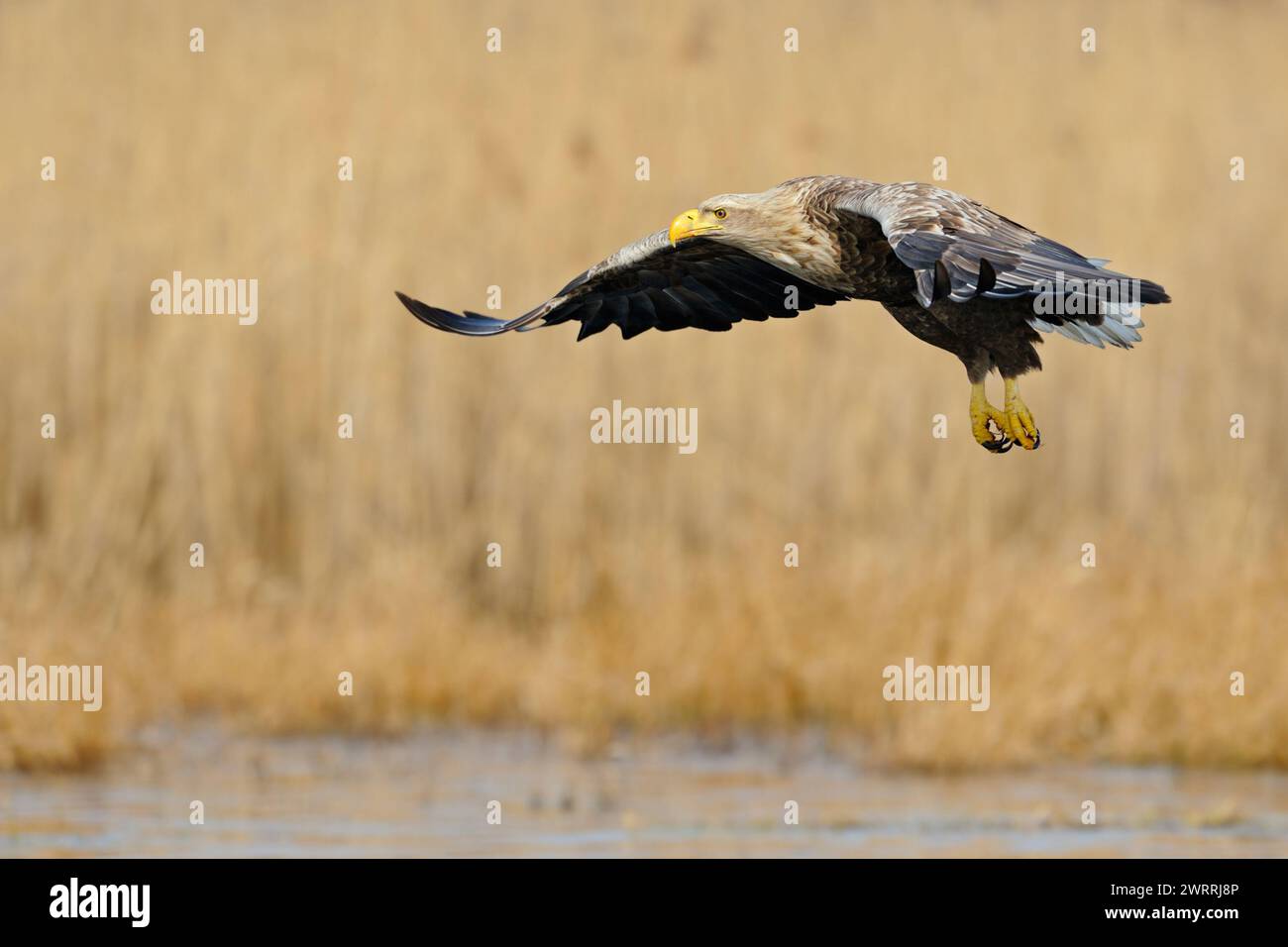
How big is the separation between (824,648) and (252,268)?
400 centimetres

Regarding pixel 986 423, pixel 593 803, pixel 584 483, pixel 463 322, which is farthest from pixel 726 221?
pixel 584 483

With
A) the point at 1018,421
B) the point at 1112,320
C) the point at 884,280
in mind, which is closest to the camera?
the point at 1112,320

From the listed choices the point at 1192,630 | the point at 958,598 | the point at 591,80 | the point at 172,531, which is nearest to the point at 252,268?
the point at 172,531

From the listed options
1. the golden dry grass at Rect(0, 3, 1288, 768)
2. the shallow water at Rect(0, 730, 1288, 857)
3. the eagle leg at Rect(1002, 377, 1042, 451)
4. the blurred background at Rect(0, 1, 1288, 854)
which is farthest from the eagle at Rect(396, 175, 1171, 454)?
the golden dry grass at Rect(0, 3, 1288, 768)

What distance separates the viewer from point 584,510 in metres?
13.8

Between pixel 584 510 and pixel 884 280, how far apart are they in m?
8.41

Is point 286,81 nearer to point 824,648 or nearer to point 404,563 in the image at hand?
point 404,563

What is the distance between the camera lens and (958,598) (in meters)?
13.2

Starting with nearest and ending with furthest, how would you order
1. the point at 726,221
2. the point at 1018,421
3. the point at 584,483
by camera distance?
the point at 1018,421, the point at 726,221, the point at 584,483

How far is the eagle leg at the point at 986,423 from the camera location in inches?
186

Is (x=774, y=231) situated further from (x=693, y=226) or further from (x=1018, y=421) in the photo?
(x=1018, y=421)

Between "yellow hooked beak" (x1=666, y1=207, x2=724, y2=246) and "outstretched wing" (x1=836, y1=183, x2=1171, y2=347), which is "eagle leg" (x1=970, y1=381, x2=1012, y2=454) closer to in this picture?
"outstretched wing" (x1=836, y1=183, x2=1171, y2=347)

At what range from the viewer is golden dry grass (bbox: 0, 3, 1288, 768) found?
43.3 feet

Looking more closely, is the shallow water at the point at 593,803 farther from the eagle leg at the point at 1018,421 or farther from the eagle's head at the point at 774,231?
the eagle leg at the point at 1018,421
